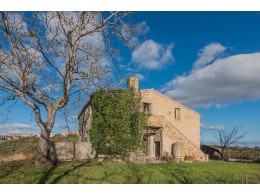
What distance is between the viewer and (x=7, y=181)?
12016mm

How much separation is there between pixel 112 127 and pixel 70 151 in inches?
160

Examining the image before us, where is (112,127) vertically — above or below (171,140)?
above

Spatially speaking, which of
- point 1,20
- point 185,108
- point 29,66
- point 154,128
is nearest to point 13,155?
point 29,66

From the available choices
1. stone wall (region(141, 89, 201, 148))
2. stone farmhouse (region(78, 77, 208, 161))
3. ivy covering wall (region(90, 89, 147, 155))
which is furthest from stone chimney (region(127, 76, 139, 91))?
stone wall (region(141, 89, 201, 148))

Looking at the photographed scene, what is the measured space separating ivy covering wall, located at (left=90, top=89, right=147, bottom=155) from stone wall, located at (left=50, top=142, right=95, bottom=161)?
0.68 metres

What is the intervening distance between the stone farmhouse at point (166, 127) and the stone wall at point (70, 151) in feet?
10.7

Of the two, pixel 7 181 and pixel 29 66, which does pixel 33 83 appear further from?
pixel 7 181

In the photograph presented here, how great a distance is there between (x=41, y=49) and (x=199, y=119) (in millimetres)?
23952

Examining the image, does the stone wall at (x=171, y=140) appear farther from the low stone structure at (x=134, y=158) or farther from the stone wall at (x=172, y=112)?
the low stone structure at (x=134, y=158)

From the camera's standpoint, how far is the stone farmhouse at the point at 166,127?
2714 cm

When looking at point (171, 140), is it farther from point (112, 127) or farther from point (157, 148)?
point (112, 127)

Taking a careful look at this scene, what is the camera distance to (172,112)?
3222cm

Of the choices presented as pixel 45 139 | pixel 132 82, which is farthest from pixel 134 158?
pixel 132 82

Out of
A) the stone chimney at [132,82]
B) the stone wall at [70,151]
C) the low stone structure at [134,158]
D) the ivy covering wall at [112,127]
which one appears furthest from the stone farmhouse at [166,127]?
the low stone structure at [134,158]
